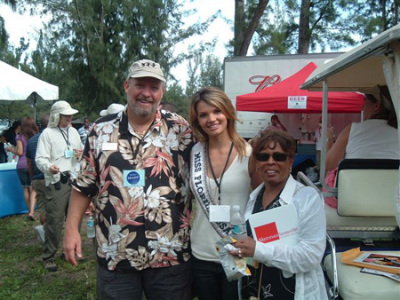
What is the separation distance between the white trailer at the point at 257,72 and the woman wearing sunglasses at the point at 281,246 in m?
8.38

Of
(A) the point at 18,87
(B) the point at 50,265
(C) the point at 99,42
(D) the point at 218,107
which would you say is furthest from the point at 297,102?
(C) the point at 99,42

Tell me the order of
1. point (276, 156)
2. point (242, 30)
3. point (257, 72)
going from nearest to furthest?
point (276, 156)
point (257, 72)
point (242, 30)

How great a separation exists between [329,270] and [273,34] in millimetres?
17786

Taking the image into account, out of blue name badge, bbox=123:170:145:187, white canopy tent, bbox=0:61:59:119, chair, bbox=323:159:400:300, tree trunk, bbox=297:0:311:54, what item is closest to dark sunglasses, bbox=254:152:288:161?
blue name badge, bbox=123:170:145:187

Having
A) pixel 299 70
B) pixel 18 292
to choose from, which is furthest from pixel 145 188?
pixel 299 70

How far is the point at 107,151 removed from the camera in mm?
2240

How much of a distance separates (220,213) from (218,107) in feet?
2.09

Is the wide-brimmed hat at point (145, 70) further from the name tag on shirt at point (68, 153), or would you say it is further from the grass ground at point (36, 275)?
the name tag on shirt at point (68, 153)

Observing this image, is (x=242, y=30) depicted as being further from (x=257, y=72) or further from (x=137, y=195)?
(x=137, y=195)

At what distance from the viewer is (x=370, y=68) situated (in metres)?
3.48

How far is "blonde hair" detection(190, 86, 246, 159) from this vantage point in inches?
91.3

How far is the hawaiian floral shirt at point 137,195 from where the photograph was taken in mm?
2186

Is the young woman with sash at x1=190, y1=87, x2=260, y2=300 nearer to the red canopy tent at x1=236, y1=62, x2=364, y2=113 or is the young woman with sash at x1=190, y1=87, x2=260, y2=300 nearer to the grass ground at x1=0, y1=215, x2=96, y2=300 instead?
the grass ground at x1=0, y1=215, x2=96, y2=300

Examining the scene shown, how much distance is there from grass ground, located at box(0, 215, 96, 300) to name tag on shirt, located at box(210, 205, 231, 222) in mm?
2445
